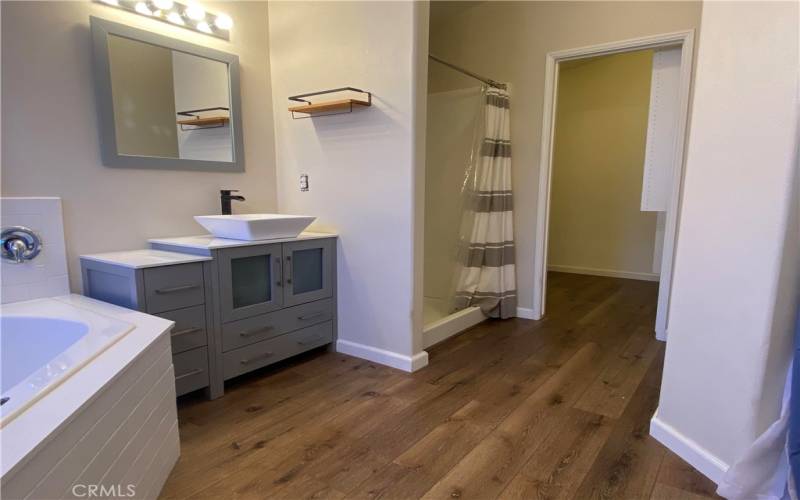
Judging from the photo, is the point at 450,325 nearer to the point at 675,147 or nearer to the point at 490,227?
the point at 490,227

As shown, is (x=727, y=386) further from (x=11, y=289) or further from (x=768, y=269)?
(x=11, y=289)

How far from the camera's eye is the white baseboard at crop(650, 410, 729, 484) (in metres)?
1.52

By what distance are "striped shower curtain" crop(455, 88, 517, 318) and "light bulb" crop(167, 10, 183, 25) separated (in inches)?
79.7

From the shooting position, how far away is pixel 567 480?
1556mm

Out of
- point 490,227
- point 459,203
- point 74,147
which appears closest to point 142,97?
point 74,147

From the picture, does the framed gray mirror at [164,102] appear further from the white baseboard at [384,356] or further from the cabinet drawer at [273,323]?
the white baseboard at [384,356]

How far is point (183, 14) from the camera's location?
238cm

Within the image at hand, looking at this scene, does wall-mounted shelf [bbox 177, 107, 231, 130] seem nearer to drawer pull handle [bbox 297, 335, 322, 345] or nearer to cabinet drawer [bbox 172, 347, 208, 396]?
cabinet drawer [bbox 172, 347, 208, 396]

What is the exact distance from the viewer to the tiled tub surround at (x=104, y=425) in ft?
2.85

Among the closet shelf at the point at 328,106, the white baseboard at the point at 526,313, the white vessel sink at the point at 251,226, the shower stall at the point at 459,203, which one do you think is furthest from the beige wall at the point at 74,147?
the white baseboard at the point at 526,313

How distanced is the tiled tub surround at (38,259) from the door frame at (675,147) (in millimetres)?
2996

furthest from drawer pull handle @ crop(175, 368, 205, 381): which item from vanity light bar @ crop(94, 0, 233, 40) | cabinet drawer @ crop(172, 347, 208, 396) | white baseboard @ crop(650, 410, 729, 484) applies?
white baseboard @ crop(650, 410, 729, 484)

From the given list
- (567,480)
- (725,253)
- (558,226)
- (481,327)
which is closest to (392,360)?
(481,327)

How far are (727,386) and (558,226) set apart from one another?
14.0 feet
